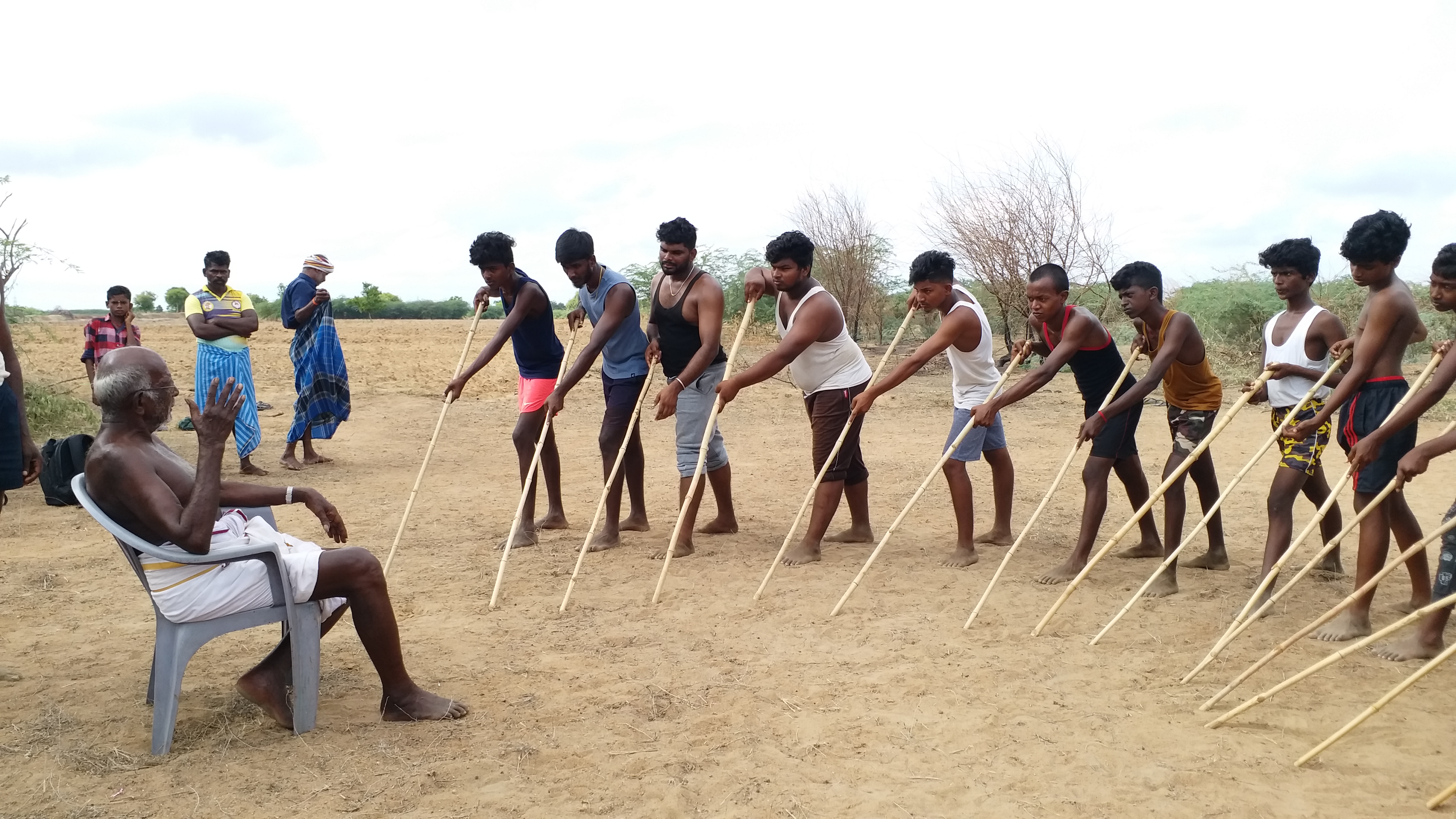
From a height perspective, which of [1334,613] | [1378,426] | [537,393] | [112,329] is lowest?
[1334,613]

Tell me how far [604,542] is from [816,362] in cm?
164

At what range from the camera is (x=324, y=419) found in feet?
28.8

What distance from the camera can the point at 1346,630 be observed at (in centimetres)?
416

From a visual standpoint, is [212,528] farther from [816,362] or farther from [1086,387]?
[1086,387]

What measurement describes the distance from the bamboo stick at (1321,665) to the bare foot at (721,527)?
10.7 ft

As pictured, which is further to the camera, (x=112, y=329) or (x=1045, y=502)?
(x=112, y=329)

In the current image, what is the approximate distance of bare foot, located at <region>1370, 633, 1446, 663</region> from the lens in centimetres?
389

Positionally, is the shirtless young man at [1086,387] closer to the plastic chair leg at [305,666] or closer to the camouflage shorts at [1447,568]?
the camouflage shorts at [1447,568]

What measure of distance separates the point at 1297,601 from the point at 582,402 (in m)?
9.39

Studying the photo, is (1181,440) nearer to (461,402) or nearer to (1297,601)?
(1297,601)

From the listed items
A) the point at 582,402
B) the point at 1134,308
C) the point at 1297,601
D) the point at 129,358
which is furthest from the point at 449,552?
the point at 582,402

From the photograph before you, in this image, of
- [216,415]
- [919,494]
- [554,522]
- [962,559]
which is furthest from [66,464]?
[962,559]

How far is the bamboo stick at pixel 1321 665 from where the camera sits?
2938 millimetres

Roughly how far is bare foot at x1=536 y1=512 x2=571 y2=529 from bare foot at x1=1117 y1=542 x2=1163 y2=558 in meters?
3.37
